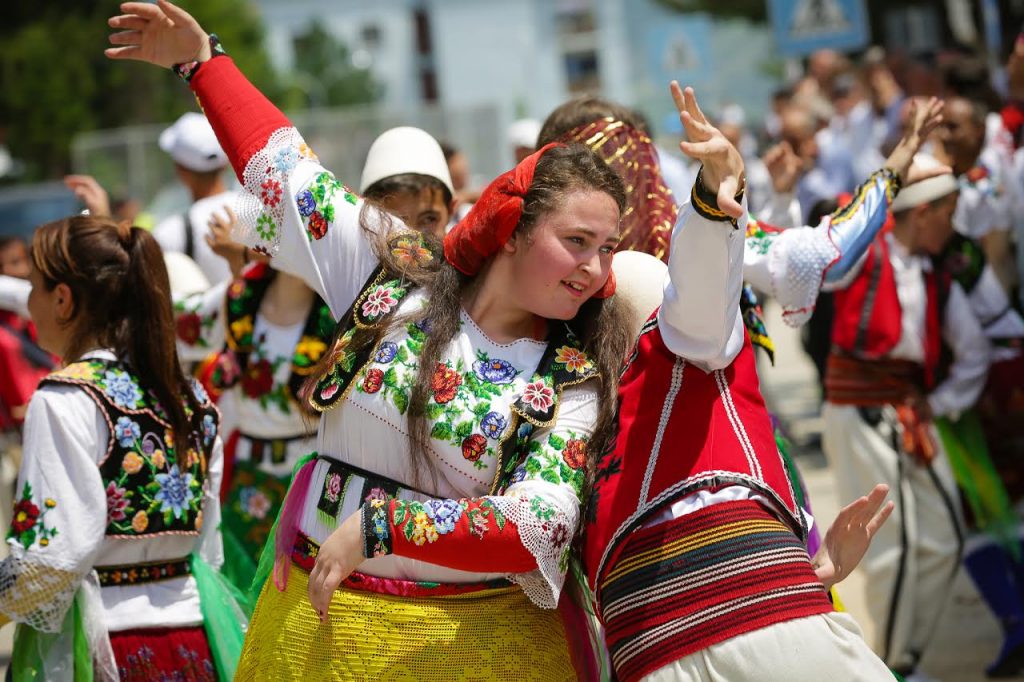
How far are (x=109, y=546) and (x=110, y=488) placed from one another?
144 mm

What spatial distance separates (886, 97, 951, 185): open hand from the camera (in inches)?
137

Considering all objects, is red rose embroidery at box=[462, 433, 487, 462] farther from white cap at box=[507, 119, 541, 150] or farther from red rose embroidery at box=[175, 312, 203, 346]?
white cap at box=[507, 119, 541, 150]

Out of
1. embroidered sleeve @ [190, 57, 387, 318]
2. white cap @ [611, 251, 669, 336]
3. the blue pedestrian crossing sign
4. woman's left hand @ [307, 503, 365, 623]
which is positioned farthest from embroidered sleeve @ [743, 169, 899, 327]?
the blue pedestrian crossing sign

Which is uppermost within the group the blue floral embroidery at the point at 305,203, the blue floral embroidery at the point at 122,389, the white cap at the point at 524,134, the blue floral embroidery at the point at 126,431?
the blue floral embroidery at the point at 305,203

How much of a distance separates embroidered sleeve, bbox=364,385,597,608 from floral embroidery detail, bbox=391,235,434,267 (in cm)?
46

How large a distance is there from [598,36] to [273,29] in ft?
71.3

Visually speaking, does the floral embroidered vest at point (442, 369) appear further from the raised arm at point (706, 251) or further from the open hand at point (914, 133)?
the open hand at point (914, 133)

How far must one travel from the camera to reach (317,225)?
2.80m

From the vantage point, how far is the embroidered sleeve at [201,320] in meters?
4.39

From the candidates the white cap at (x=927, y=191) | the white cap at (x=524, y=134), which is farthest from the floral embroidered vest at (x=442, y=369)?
the white cap at (x=524, y=134)

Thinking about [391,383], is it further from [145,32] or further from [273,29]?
[273,29]

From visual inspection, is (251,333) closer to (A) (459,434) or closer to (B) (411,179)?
(B) (411,179)

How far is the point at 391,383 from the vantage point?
2.58 m

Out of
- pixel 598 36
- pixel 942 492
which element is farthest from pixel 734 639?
pixel 598 36
